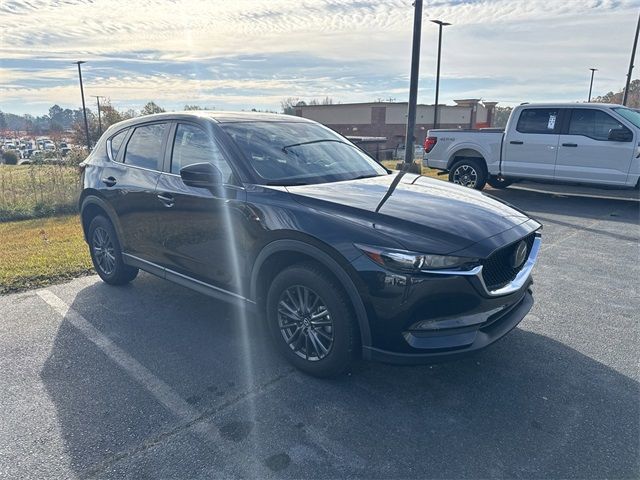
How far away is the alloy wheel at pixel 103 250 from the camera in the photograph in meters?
4.93

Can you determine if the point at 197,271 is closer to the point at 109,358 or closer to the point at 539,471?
the point at 109,358

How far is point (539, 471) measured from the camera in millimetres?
2391

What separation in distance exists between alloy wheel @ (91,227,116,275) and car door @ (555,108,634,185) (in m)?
8.78

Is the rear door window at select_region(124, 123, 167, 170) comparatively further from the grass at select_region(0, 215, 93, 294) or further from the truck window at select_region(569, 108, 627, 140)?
the truck window at select_region(569, 108, 627, 140)

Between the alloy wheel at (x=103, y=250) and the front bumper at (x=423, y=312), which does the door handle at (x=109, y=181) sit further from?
the front bumper at (x=423, y=312)

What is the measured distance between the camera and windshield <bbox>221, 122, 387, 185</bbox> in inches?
143

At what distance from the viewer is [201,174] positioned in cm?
345

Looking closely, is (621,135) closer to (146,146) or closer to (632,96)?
(146,146)

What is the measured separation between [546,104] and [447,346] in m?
8.88

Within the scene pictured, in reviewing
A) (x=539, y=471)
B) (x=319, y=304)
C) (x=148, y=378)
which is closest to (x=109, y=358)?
(x=148, y=378)

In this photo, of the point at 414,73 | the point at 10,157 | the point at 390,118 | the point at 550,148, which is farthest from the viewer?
the point at 390,118

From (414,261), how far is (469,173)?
354 inches

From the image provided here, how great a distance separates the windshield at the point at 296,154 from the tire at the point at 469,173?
7.02 m

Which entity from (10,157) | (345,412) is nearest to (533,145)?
(345,412)
